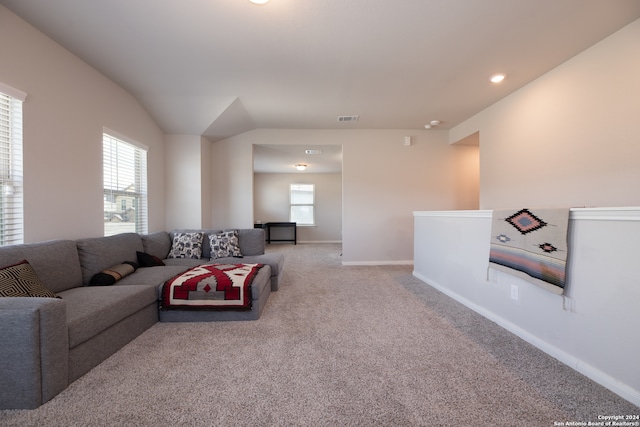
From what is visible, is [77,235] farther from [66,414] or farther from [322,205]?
[322,205]

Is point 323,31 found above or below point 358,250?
above

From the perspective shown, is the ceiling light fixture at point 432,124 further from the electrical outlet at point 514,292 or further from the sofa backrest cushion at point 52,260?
the sofa backrest cushion at point 52,260

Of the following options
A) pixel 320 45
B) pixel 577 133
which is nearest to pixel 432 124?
pixel 577 133

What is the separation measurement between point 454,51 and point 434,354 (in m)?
2.78

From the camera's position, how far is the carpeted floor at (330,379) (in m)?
1.30

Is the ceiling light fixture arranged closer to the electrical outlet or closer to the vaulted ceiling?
the vaulted ceiling

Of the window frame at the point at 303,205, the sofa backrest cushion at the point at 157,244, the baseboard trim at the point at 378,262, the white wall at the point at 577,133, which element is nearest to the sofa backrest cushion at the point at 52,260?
the sofa backrest cushion at the point at 157,244

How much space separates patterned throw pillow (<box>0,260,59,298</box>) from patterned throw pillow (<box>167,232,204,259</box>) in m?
1.81

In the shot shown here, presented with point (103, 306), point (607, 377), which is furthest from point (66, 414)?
point (607, 377)

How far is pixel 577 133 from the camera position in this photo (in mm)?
2684

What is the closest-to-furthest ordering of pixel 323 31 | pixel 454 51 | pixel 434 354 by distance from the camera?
pixel 434 354 → pixel 323 31 → pixel 454 51

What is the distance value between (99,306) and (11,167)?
148 cm

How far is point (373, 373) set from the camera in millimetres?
1638

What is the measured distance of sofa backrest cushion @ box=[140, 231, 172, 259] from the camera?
3.39 metres
